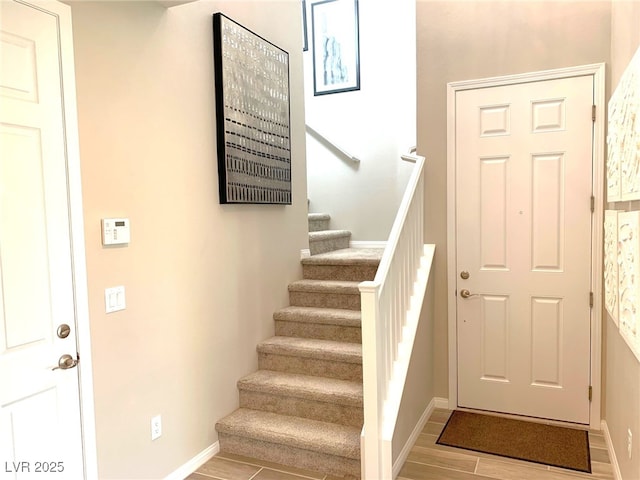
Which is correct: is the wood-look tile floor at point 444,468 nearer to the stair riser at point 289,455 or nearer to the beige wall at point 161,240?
the stair riser at point 289,455

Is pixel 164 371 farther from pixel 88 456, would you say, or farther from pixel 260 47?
pixel 260 47

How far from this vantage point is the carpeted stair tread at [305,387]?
2705mm

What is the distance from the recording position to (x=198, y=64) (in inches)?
105

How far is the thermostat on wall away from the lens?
2.05 m

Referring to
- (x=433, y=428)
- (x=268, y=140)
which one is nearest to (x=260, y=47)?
(x=268, y=140)

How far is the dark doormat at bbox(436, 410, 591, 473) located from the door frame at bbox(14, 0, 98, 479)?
2.02 m

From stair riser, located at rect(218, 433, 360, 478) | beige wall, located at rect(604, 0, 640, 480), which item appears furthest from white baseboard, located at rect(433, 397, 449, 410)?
stair riser, located at rect(218, 433, 360, 478)

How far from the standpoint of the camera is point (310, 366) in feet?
10.0

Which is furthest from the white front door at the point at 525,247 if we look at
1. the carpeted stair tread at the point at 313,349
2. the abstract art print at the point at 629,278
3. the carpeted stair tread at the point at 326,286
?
the abstract art print at the point at 629,278

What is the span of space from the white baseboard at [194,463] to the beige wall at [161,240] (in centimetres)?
4

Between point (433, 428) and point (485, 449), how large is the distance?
1.24 ft

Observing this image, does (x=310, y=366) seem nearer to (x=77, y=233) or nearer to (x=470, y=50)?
(x=77, y=233)

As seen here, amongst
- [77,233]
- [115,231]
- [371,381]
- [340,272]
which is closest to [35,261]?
[77,233]

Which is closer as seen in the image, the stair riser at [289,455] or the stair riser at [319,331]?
the stair riser at [289,455]
